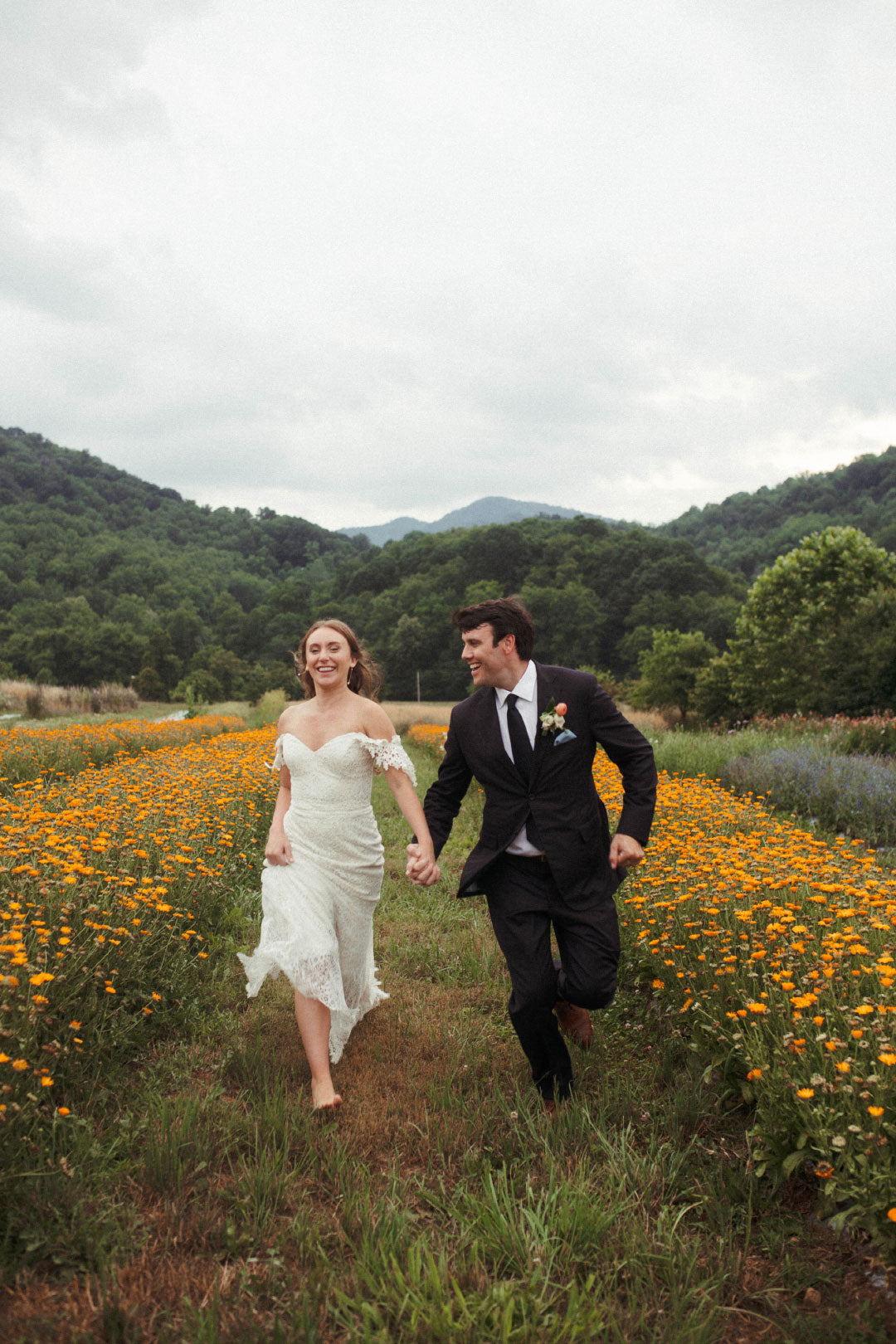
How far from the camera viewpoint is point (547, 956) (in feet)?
11.3

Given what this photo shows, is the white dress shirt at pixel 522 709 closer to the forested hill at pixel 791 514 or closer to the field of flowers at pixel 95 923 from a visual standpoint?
the field of flowers at pixel 95 923

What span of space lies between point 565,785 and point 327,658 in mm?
1271

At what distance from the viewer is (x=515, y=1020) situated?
339cm

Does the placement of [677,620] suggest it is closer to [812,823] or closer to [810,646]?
[810,646]

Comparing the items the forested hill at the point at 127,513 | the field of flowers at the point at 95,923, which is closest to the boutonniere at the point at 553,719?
the field of flowers at the point at 95,923

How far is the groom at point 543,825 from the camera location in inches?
136

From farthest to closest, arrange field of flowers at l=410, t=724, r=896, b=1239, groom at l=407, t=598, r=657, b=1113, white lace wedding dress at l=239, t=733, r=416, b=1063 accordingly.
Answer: white lace wedding dress at l=239, t=733, r=416, b=1063, groom at l=407, t=598, r=657, b=1113, field of flowers at l=410, t=724, r=896, b=1239

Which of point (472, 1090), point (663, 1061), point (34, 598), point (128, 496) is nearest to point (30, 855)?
point (472, 1090)

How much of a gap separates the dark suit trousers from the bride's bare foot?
77 centimetres

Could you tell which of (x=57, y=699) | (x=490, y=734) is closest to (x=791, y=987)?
(x=490, y=734)

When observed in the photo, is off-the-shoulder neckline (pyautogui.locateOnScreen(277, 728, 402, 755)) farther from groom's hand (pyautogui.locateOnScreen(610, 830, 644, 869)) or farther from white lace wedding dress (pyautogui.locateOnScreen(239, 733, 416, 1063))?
groom's hand (pyautogui.locateOnScreen(610, 830, 644, 869))

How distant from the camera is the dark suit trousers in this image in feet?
11.1

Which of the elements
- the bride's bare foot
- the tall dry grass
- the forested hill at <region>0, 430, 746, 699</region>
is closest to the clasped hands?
the bride's bare foot

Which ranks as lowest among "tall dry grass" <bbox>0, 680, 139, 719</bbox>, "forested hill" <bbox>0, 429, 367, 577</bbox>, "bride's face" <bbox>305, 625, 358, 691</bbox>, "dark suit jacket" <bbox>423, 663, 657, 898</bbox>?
"tall dry grass" <bbox>0, 680, 139, 719</bbox>
